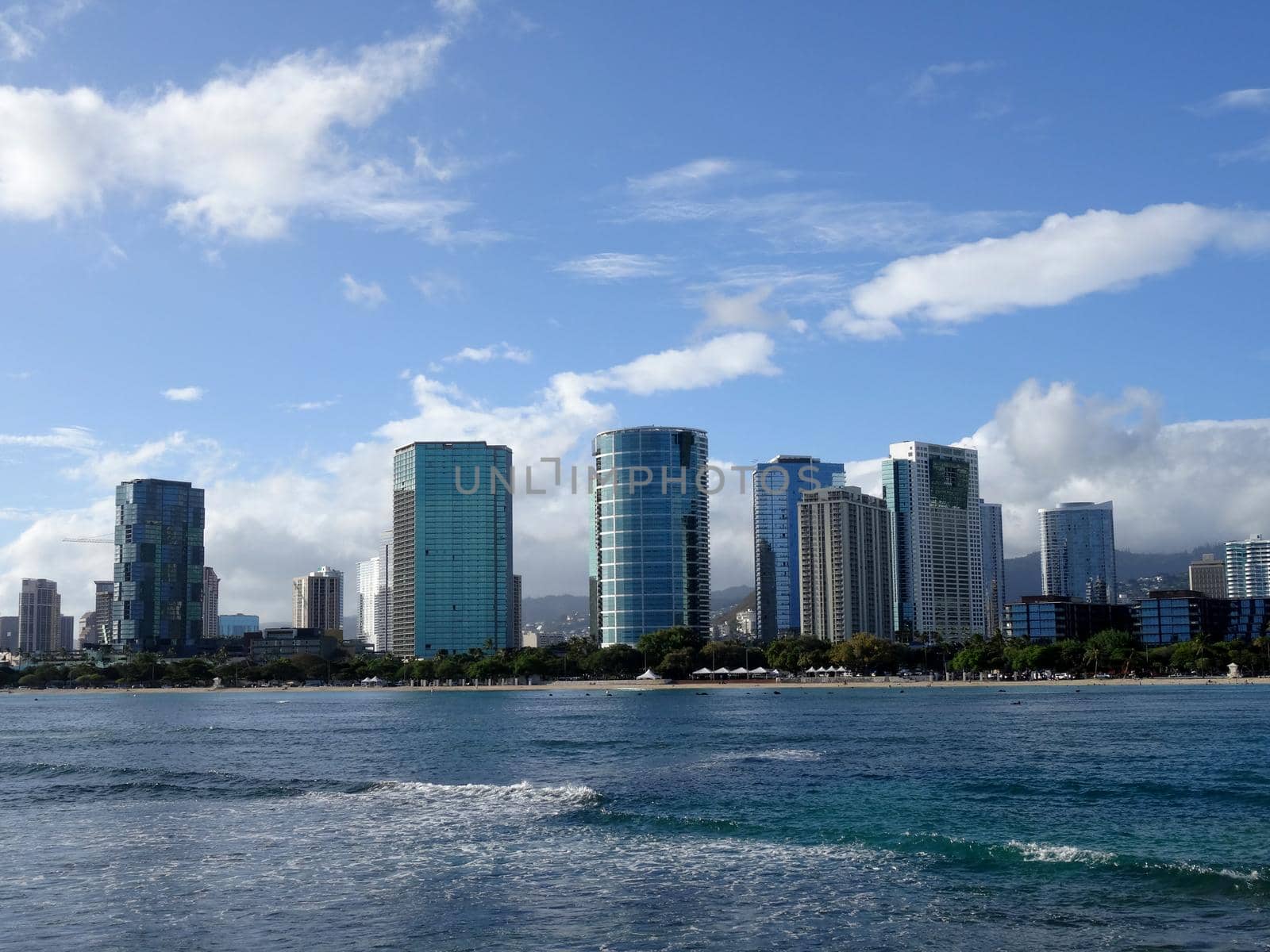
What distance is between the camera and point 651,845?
38250 millimetres

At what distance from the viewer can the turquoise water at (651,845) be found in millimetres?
27734

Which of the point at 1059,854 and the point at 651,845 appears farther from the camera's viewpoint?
the point at 651,845

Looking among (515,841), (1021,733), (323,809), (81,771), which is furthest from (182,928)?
(1021,733)

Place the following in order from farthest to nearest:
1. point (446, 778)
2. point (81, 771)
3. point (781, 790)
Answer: point (81, 771), point (446, 778), point (781, 790)

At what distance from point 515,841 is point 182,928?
1290cm

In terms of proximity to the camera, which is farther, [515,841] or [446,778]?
[446,778]

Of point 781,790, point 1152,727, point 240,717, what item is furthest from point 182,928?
point 240,717

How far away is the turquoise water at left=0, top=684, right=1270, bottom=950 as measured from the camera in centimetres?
2773

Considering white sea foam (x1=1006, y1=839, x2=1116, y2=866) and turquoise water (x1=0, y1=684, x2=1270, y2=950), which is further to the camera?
white sea foam (x1=1006, y1=839, x2=1116, y2=866)

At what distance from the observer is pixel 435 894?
31.1 metres

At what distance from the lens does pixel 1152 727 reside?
91062mm

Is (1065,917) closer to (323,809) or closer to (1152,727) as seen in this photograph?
(323,809)

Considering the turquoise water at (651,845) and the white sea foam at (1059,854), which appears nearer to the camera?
the turquoise water at (651,845)

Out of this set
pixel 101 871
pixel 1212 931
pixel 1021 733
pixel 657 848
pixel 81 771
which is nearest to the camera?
pixel 1212 931
